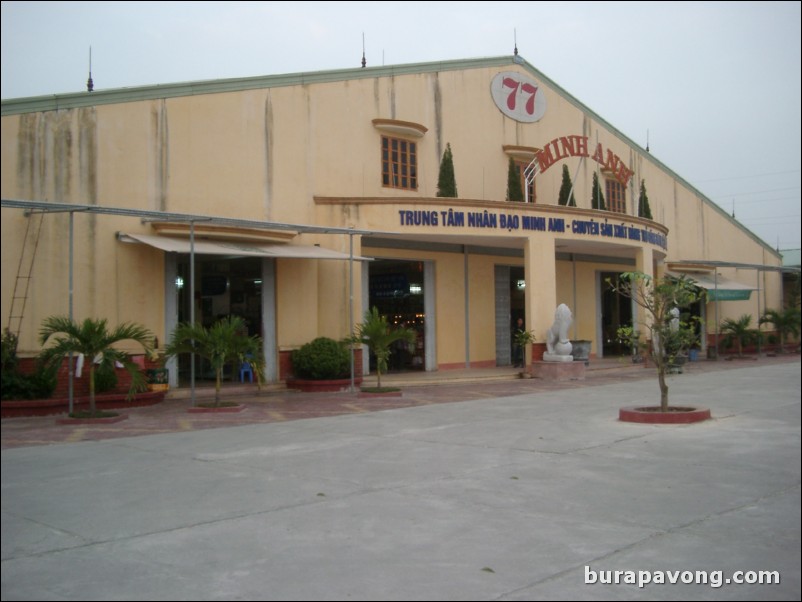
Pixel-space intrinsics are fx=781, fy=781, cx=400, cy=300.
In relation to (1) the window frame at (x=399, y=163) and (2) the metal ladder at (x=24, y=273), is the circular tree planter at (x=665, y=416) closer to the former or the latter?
(2) the metal ladder at (x=24, y=273)

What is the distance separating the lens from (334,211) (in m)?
19.3

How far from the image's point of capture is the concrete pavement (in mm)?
5008

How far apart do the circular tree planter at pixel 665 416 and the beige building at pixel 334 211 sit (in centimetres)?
738

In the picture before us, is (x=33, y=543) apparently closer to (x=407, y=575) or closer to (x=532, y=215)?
(x=407, y=575)

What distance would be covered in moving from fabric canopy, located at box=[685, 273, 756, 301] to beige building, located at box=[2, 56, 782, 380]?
103 inches

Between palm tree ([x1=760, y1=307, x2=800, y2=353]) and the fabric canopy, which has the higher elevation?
the fabric canopy

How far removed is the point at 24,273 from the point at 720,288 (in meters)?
26.7

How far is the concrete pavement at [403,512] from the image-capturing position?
16.4 ft

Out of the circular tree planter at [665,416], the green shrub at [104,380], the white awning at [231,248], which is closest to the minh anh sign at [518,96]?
the white awning at [231,248]

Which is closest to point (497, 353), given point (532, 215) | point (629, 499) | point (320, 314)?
point (532, 215)

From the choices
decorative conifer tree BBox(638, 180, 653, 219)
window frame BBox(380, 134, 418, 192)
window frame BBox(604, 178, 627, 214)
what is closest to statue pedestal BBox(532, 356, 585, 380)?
window frame BBox(380, 134, 418, 192)

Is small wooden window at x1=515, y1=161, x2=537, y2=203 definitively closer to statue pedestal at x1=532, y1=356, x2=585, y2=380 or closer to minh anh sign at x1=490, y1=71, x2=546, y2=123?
minh anh sign at x1=490, y1=71, x2=546, y2=123

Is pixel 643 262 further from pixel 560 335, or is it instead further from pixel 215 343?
pixel 215 343

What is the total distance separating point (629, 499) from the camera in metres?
7.07
